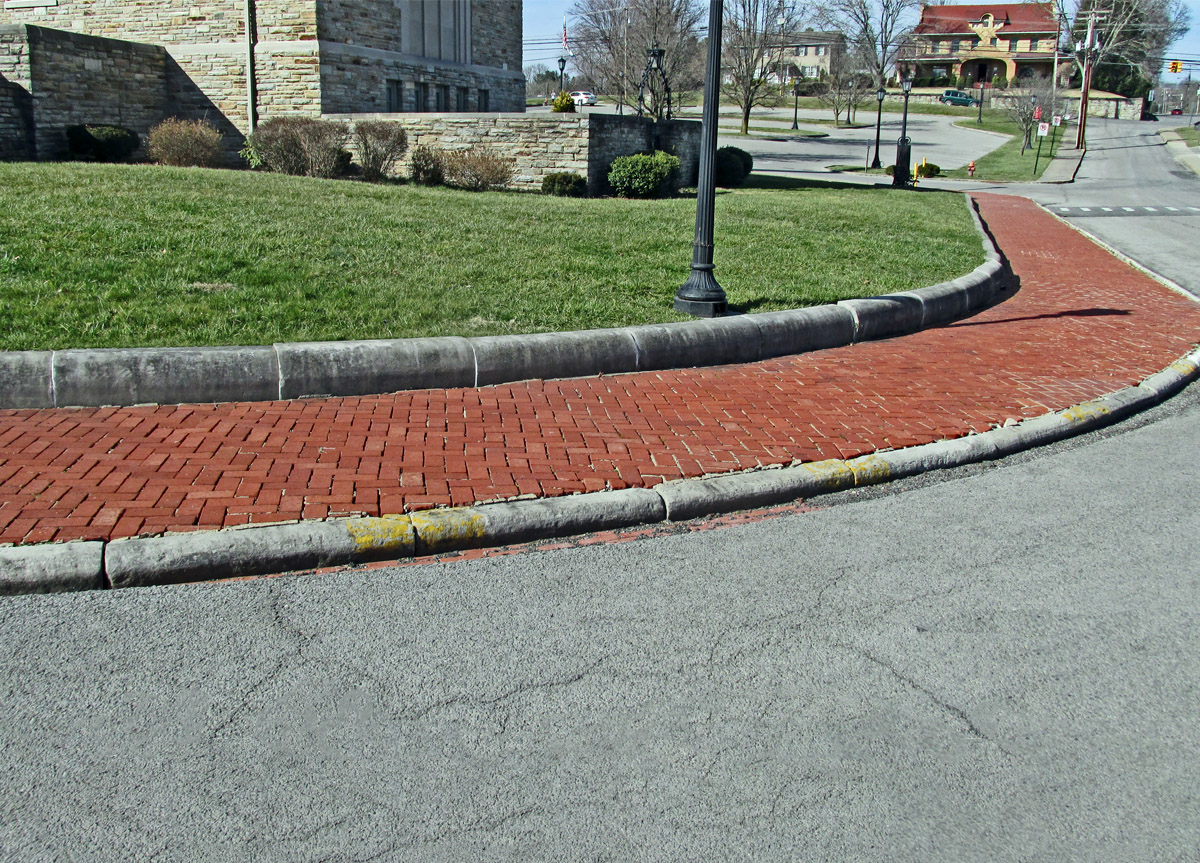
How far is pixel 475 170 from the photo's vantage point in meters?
18.7

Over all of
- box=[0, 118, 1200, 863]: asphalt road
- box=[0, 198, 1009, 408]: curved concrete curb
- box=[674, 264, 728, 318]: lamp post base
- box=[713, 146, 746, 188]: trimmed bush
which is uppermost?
box=[713, 146, 746, 188]: trimmed bush

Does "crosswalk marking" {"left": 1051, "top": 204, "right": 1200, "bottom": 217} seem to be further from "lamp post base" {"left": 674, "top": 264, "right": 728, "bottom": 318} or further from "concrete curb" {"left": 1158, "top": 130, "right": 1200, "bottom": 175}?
"lamp post base" {"left": 674, "top": 264, "right": 728, "bottom": 318}

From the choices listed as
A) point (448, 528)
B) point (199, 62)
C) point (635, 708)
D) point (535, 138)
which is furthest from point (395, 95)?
point (635, 708)

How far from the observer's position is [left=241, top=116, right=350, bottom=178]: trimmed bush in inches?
719

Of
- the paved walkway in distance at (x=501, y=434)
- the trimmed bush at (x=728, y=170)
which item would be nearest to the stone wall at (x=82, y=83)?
the trimmed bush at (x=728, y=170)

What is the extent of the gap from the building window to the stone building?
35mm

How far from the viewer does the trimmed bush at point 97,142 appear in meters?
21.3

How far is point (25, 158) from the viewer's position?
845 inches

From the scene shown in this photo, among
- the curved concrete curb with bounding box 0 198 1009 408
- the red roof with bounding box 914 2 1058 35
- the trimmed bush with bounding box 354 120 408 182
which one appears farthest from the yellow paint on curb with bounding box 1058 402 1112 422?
the red roof with bounding box 914 2 1058 35

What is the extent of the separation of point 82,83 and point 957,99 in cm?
7543

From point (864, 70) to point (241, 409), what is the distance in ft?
243

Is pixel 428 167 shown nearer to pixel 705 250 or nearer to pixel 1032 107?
pixel 705 250

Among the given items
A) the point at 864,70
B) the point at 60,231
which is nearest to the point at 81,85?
the point at 60,231

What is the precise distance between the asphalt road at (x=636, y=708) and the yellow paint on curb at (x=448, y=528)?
195 mm
